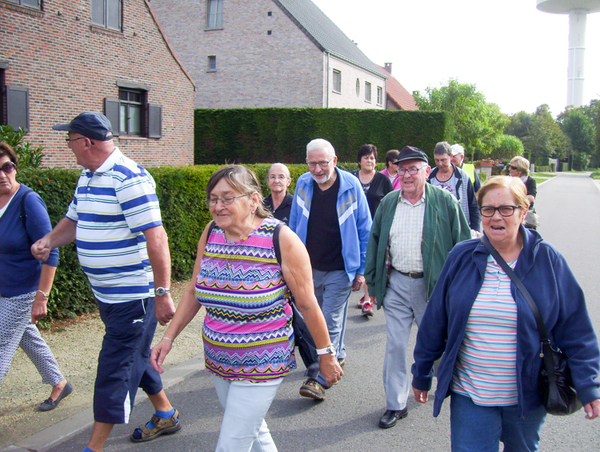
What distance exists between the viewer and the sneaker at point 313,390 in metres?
4.26

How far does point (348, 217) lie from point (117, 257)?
212cm

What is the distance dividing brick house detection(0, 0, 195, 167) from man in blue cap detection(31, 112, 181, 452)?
537 inches

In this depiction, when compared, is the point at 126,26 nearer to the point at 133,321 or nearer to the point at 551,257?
the point at 133,321

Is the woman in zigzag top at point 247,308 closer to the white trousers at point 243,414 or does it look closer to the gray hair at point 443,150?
the white trousers at point 243,414

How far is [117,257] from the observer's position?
311 cm

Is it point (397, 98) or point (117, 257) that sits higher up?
point (397, 98)

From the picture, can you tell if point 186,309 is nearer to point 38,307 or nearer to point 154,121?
point 38,307

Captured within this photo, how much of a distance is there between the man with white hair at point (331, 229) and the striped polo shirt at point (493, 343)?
7.05 feet

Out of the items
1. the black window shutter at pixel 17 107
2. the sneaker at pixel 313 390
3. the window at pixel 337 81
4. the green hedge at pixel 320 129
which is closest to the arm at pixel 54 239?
the sneaker at pixel 313 390

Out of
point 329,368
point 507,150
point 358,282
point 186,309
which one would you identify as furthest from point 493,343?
point 507,150

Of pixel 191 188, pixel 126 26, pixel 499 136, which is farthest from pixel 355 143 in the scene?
pixel 499 136

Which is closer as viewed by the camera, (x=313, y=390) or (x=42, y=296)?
(x=42, y=296)

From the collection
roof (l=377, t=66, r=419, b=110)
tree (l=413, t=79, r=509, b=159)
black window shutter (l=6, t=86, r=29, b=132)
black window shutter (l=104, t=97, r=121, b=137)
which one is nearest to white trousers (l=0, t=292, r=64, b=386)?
black window shutter (l=6, t=86, r=29, b=132)

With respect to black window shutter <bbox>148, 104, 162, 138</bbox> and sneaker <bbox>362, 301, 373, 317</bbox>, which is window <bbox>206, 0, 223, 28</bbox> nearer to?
black window shutter <bbox>148, 104, 162, 138</bbox>
